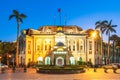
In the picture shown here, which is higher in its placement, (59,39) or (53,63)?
(59,39)

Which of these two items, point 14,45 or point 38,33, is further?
point 14,45

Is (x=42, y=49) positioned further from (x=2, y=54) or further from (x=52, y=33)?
(x=2, y=54)

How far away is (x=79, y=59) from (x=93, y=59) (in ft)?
13.4

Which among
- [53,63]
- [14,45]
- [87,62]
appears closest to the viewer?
[53,63]

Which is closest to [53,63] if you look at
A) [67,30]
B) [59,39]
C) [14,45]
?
[59,39]

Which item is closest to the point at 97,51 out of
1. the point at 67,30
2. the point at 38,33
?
the point at 67,30

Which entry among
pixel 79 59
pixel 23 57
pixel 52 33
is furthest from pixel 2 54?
pixel 79 59

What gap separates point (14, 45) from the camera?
105 metres

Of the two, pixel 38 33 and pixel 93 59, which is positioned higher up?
pixel 38 33

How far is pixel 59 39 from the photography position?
304ft

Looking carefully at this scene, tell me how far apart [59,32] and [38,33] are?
6.29m

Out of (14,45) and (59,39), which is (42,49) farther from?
(14,45)

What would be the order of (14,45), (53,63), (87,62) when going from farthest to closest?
(14,45), (87,62), (53,63)

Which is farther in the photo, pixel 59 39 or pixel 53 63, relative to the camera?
pixel 59 39
